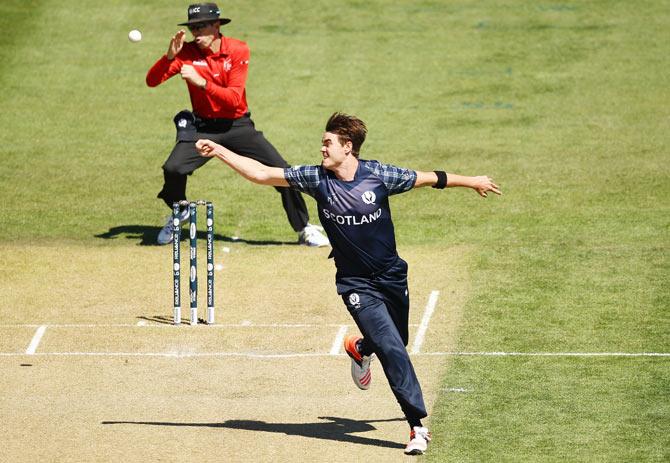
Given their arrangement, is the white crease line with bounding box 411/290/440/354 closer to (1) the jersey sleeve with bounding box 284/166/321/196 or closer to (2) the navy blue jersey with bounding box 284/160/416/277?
(2) the navy blue jersey with bounding box 284/160/416/277

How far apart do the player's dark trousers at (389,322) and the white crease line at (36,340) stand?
3.88m

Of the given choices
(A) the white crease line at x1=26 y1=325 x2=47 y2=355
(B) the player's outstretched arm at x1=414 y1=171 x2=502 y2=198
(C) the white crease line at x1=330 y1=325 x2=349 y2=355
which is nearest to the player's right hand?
(A) the white crease line at x1=26 y1=325 x2=47 y2=355

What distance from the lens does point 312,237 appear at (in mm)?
17156

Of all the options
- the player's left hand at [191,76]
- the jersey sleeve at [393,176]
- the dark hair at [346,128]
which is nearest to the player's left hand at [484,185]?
the jersey sleeve at [393,176]

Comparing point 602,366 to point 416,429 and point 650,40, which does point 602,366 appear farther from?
point 650,40

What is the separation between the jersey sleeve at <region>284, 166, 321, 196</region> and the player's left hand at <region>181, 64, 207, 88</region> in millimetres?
5591

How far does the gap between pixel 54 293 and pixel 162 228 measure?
3.25m

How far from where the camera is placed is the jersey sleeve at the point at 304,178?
10586mm

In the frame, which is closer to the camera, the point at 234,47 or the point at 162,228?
the point at 234,47

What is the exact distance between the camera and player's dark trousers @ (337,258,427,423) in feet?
33.6

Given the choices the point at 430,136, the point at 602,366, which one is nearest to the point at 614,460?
the point at 602,366

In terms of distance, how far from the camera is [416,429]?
402 inches

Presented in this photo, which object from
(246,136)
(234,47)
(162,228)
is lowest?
(162,228)

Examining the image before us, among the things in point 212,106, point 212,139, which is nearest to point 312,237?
point 212,139
